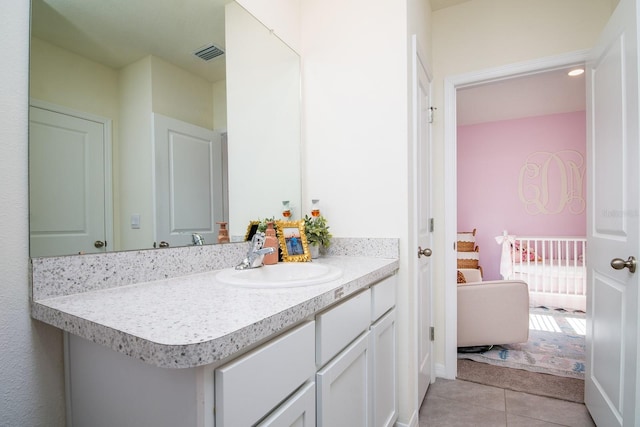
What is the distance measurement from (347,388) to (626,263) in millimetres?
1203

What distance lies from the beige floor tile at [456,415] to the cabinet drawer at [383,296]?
0.79 meters

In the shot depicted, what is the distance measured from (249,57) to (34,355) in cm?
141

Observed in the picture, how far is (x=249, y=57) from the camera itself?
153 centimetres

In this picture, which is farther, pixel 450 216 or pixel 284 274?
pixel 450 216

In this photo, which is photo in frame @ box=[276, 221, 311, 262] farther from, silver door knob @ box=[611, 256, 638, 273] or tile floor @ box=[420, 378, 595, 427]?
silver door knob @ box=[611, 256, 638, 273]

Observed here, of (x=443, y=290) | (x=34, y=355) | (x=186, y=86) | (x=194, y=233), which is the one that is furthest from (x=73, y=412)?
(x=443, y=290)

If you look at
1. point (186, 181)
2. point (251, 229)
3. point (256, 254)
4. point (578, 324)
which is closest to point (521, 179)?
point (578, 324)

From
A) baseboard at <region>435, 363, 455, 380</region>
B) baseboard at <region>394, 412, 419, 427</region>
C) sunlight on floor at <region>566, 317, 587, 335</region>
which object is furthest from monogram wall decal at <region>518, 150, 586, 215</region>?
baseboard at <region>394, 412, 419, 427</region>

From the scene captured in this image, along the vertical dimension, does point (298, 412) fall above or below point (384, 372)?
above

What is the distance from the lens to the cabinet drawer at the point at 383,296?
4.05ft

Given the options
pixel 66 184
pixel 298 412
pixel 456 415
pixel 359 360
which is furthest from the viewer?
pixel 456 415

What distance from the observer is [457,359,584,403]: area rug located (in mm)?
1952

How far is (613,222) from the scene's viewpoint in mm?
1396

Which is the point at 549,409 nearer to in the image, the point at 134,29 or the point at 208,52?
the point at 208,52
